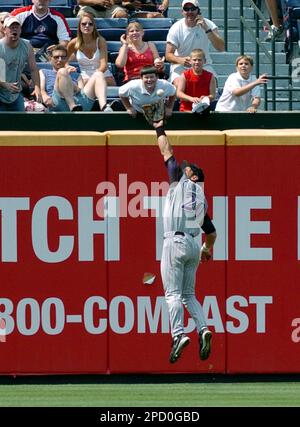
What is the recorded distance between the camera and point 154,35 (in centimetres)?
1853

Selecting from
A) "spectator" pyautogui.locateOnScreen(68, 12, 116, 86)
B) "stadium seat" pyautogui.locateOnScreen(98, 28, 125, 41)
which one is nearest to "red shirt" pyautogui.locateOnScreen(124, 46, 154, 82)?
"spectator" pyautogui.locateOnScreen(68, 12, 116, 86)

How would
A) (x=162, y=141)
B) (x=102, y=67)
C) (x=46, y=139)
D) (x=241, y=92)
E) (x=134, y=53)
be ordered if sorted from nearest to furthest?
(x=162, y=141)
(x=46, y=139)
(x=241, y=92)
(x=102, y=67)
(x=134, y=53)

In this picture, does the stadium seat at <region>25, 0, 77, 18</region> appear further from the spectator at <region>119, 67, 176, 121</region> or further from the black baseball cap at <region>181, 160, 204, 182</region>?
the black baseball cap at <region>181, 160, 204, 182</region>

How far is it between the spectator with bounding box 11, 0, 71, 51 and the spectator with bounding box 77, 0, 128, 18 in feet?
2.98

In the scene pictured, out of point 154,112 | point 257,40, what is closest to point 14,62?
point 154,112

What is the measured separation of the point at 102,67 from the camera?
16625 mm

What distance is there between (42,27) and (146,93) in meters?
2.73

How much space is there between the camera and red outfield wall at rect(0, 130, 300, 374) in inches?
597

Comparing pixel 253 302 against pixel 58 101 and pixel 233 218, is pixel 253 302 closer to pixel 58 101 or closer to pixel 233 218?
pixel 233 218

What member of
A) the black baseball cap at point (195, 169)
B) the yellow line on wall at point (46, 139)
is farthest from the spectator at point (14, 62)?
the black baseball cap at point (195, 169)

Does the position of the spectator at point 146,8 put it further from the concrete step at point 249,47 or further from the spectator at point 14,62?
the spectator at point 14,62

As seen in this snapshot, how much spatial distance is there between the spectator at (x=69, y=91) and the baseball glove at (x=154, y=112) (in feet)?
2.98

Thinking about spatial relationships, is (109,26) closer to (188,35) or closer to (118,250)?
(188,35)

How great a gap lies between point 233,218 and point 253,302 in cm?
88
